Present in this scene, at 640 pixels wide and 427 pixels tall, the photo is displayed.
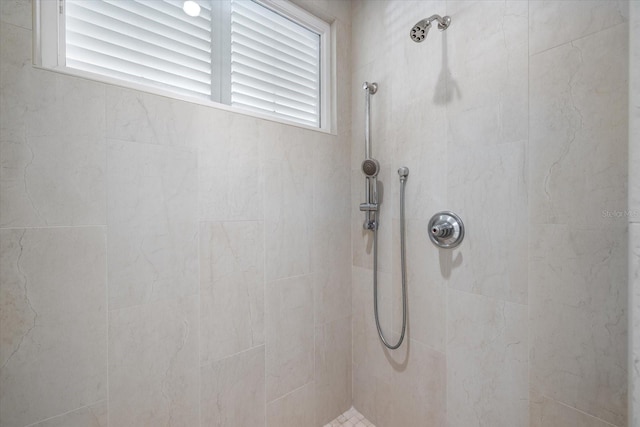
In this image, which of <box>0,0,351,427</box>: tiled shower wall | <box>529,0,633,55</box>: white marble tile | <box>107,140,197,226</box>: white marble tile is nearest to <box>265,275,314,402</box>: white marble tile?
<box>0,0,351,427</box>: tiled shower wall

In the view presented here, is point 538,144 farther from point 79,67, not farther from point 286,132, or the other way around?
point 79,67

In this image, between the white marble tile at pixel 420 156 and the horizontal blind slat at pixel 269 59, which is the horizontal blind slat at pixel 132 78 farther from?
the white marble tile at pixel 420 156

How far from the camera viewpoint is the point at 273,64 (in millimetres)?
1445

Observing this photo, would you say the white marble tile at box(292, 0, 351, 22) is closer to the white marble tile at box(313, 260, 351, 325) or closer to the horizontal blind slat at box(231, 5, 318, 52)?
the horizontal blind slat at box(231, 5, 318, 52)

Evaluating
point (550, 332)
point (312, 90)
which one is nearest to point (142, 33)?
point (312, 90)

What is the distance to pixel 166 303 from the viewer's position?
1094mm

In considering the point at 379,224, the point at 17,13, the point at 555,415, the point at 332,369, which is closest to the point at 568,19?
the point at 379,224

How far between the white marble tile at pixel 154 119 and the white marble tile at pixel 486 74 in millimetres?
1035

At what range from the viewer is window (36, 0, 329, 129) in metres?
0.97

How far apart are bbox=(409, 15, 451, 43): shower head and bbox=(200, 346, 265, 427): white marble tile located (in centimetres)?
151

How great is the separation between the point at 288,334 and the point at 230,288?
0.41 metres

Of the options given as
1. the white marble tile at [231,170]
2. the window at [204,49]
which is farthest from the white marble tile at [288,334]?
the window at [204,49]

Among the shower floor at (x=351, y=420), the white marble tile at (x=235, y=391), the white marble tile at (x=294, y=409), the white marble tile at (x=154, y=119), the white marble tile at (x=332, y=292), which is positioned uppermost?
the white marble tile at (x=154, y=119)

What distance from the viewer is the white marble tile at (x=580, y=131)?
83cm
